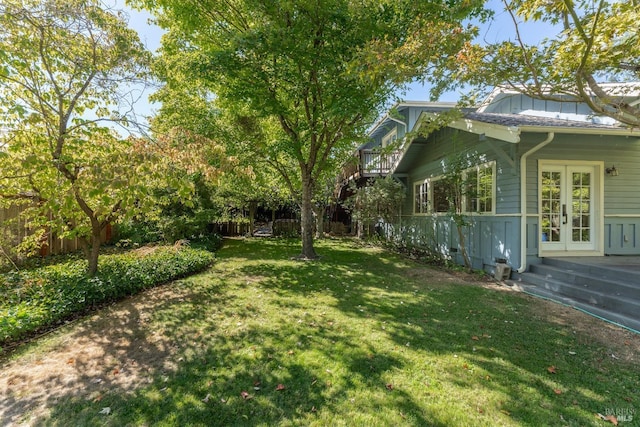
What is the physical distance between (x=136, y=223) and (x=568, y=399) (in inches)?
546

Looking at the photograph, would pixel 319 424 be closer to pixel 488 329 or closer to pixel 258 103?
pixel 488 329

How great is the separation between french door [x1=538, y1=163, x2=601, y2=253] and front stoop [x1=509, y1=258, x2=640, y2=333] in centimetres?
79

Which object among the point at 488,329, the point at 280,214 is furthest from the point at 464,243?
the point at 280,214

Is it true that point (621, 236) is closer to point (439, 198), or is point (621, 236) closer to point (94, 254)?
point (439, 198)

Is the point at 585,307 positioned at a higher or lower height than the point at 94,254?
lower

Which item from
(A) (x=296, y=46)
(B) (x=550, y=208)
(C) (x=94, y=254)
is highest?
(A) (x=296, y=46)

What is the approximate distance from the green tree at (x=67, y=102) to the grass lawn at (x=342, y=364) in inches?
81.7

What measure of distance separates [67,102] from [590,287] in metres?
9.34

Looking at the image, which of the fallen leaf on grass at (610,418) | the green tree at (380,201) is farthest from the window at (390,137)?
the fallen leaf on grass at (610,418)

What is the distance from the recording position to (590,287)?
558 cm

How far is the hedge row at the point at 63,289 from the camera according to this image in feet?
13.4

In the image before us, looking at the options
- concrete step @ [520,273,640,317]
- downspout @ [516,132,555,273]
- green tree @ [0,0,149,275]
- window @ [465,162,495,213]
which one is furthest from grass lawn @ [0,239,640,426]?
window @ [465,162,495,213]

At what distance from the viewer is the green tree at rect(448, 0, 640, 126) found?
12.8ft

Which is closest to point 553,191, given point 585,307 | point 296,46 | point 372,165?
point 585,307
